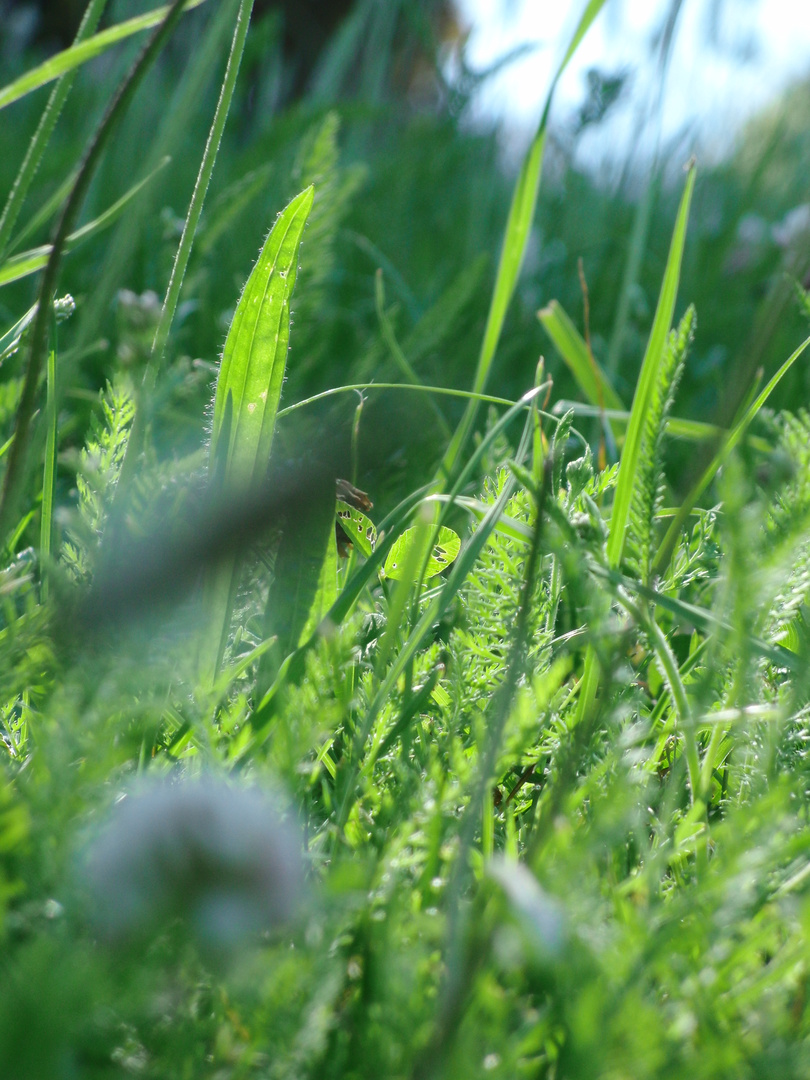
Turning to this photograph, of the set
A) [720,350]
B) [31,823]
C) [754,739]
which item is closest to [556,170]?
[720,350]

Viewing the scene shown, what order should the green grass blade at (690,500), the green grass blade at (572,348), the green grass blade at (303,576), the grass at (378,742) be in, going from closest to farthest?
the grass at (378,742), the green grass blade at (690,500), the green grass blade at (303,576), the green grass blade at (572,348)

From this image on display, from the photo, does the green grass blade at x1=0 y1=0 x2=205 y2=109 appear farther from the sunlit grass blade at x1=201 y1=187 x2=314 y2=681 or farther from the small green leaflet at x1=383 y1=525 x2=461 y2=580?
the small green leaflet at x1=383 y1=525 x2=461 y2=580

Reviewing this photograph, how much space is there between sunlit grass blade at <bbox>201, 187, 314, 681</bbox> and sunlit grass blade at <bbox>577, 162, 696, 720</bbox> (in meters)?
0.20

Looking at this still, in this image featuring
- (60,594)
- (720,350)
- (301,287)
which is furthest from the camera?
Answer: (720,350)

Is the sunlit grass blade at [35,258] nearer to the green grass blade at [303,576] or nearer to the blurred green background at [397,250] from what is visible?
the blurred green background at [397,250]

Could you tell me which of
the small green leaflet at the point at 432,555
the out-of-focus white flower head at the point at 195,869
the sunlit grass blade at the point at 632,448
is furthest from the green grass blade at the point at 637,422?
the out-of-focus white flower head at the point at 195,869

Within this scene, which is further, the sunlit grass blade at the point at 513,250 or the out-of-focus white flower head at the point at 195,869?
the sunlit grass blade at the point at 513,250

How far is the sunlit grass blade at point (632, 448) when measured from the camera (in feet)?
1.36

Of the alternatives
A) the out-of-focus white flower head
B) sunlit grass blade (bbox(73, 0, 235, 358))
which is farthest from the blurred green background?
the out-of-focus white flower head

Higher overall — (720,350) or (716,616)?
(716,616)

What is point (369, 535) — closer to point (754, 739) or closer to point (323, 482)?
point (323, 482)

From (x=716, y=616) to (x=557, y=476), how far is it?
0.17 metres

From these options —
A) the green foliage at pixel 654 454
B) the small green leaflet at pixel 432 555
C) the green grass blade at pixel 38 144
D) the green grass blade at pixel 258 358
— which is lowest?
the small green leaflet at pixel 432 555

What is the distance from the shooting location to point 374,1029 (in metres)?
0.25
